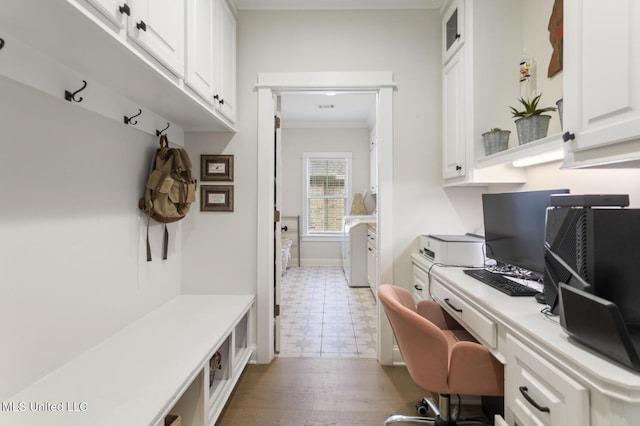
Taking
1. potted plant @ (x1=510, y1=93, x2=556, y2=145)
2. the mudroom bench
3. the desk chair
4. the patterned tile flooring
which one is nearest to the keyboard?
the desk chair

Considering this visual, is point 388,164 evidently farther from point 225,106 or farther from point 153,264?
point 153,264

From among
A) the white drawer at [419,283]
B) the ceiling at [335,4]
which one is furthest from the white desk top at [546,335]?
the ceiling at [335,4]

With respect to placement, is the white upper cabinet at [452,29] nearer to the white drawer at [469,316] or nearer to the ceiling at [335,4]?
the ceiling at [335,4]

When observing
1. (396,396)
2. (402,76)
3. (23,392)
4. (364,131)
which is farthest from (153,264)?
(364,131)

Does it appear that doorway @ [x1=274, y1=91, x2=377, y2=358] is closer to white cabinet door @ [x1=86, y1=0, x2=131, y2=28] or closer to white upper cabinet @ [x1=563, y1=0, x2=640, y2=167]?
white upper cabinet @ [x1=563, y1=0, x2=640, y2=167]

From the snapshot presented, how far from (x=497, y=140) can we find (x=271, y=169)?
1.54 m

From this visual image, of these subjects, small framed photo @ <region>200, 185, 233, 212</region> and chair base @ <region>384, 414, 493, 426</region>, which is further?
small framed photo @ <region>200, 185, 233, 212</region>

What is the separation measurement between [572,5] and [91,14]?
A: 5.33 feet

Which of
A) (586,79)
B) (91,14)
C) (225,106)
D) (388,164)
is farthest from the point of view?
(388,164)

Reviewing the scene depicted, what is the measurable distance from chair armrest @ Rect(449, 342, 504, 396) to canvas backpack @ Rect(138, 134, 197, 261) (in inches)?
69.2

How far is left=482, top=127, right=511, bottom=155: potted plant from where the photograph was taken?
1.77m

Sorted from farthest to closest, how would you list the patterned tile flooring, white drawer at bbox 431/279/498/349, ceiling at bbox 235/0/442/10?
1. the patterned tile flooring
2. ceiling at bbox 235/0/442/10
3. white drawer at bbox 431/279/498/349

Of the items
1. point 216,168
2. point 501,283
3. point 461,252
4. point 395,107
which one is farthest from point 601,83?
point 216,168

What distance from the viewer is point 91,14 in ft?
2.97
